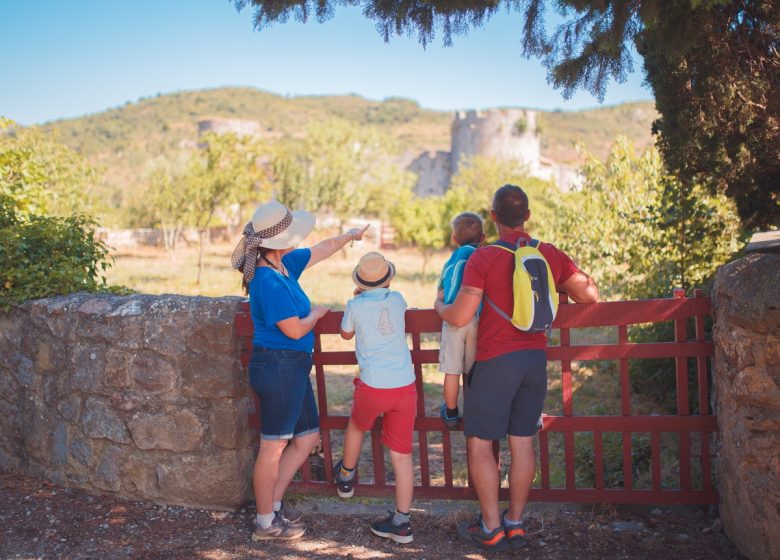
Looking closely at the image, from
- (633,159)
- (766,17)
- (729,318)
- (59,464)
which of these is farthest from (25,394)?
(633,159)

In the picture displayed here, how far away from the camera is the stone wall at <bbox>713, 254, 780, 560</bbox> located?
9.81 ft

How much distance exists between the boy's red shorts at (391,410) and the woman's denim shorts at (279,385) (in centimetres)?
24

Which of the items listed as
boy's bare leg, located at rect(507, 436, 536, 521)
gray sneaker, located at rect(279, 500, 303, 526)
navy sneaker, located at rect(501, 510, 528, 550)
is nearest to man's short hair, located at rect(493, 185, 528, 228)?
A: boy's bare leg, located at rect(507, 436, 536, 521)

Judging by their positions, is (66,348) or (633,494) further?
(66,348)

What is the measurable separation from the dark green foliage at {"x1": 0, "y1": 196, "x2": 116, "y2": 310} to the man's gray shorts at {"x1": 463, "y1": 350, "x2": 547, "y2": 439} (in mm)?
2630

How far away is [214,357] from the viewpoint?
149 inches

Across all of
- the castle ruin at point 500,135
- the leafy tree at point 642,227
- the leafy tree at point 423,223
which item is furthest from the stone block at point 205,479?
the castle ruin at point 500,135

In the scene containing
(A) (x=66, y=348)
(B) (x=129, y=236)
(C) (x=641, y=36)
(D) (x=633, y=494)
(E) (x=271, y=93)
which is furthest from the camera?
(E) (x=271, y=93)

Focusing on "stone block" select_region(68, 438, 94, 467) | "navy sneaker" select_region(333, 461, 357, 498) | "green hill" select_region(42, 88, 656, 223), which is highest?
"green hill" select_region(42, 88, 656, 223)

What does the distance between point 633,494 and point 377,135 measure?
108ft

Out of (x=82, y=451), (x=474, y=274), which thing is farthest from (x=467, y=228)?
(x=82, y=451)

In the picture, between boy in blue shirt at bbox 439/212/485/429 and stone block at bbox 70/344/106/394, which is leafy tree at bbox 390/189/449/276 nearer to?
stone block at bbox 70/344/106/394

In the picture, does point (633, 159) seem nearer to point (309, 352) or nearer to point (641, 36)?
point (641, 36)

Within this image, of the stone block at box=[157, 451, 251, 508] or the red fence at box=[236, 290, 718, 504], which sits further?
the stone block at box=[157, 451, 251, 508]
